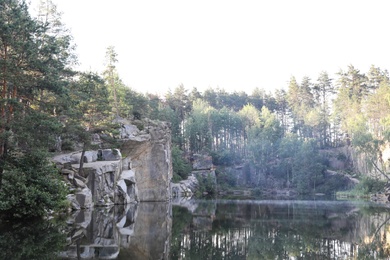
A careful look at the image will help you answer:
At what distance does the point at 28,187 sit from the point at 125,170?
2048 cm

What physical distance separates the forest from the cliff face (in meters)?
1.86

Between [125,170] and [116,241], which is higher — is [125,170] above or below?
above

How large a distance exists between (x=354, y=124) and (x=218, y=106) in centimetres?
4375

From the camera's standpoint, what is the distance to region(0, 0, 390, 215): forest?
19.2 metres

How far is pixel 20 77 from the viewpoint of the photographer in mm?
18859

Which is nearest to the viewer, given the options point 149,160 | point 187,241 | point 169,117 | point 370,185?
point 187,241

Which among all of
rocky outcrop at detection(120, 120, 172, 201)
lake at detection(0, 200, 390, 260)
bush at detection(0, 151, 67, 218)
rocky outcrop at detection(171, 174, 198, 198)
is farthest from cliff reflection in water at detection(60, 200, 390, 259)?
rocky outcrop at detection(171, 174, 198, 198)

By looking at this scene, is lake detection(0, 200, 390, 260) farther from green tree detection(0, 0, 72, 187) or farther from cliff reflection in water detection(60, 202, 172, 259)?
green tree detection(0, 0, 72, 187)

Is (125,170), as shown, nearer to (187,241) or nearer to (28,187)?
(28,187)

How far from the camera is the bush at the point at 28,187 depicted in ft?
62.1

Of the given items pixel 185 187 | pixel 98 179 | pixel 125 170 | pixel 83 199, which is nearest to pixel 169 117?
pixel 185 187

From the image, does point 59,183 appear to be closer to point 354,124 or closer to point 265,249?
point 265,249

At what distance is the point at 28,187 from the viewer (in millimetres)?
19344

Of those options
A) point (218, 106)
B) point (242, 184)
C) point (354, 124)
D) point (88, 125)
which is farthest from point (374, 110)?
point (88, 125)
